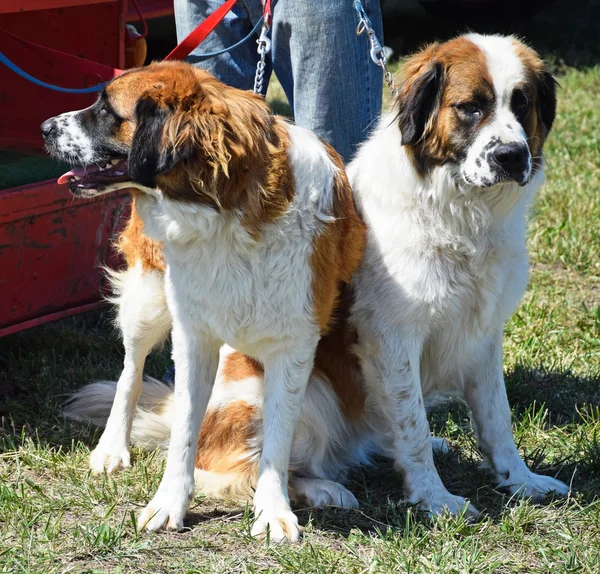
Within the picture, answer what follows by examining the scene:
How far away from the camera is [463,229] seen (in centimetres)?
298

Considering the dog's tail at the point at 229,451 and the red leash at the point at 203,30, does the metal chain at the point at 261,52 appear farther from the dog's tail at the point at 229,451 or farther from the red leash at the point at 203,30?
the dog's tail at the point at 229,451

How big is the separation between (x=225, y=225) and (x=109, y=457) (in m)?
1.17

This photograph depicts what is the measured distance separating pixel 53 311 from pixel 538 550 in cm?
231

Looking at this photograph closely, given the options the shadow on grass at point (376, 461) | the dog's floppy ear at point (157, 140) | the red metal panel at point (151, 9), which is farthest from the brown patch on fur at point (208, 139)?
the red metal panel at point (151, 9)

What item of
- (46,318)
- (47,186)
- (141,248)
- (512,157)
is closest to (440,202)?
(512,157)

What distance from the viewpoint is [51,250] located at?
12.7 ft

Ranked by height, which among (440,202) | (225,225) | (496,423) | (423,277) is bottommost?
(496,423)

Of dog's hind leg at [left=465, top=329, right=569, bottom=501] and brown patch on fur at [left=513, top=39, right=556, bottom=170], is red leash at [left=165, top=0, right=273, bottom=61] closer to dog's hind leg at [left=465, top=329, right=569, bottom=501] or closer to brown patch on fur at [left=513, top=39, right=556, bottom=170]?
brown patch on fur at [left=513, top=39, right=556, bottom=170]

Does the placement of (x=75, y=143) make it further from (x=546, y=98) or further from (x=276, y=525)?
(x=546, y=98)

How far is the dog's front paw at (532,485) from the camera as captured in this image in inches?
125

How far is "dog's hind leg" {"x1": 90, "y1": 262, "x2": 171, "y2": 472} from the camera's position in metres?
3.28

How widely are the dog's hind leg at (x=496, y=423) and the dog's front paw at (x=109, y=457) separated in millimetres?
1350

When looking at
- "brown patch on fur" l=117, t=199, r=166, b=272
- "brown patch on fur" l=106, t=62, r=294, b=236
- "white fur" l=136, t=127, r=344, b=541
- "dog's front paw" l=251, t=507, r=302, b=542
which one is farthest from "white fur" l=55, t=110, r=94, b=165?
"dog's front paw" l=251, t=507, r=302, b=542

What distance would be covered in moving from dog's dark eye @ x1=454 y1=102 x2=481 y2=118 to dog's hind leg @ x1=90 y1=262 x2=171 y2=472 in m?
1.22
